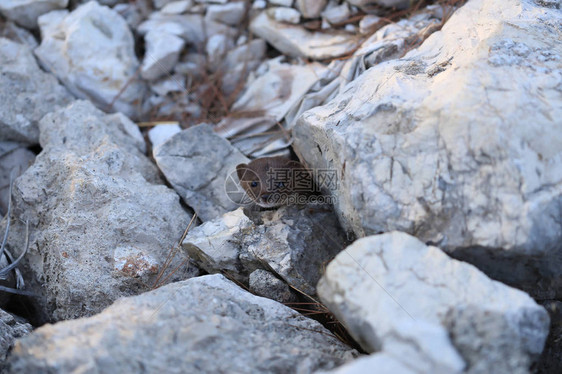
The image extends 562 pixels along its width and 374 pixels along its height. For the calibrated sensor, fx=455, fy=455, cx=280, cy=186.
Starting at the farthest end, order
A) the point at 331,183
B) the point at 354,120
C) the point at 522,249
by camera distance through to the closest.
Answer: the point at 331,183 < the point at 354,120 < the point at 522,249

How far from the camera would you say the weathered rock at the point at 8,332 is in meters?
1.69

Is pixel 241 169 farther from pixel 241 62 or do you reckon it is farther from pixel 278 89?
pixel 241 62

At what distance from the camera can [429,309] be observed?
1.39 m

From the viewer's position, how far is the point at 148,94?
3379 millimetres

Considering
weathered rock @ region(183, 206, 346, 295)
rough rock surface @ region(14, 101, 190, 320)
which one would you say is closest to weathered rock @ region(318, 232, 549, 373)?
weathered rock @ region(183, 206, 346, 295)

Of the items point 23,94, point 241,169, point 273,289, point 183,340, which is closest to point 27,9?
point 23,94

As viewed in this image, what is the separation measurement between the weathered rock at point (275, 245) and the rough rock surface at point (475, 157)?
0.72 ft

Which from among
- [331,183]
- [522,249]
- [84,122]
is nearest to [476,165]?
[522,249]

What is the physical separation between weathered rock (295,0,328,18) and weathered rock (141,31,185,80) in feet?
2.98

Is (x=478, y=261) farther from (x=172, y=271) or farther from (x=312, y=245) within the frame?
(x=172, y=271)

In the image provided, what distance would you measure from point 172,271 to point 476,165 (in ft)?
4.69

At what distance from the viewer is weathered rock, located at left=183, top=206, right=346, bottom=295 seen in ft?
6.68

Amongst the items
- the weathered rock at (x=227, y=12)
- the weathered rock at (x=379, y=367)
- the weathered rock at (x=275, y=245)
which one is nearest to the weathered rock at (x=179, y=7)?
the weathered rock at (x=227, y=12)

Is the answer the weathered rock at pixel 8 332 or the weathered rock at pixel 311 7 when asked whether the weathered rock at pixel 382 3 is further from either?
the weathered rock at pixel 8 332
